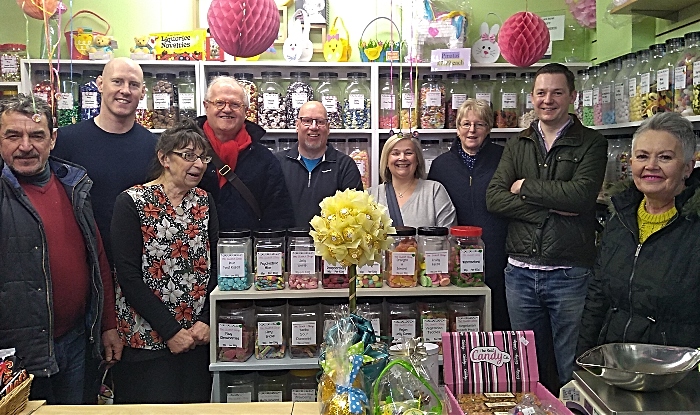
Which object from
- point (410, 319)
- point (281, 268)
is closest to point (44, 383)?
point (281, 268)

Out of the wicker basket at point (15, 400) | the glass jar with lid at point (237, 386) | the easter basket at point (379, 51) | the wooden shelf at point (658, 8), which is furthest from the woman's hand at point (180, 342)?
the wooden shelf at point (658, 8)

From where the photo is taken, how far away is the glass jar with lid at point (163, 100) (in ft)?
11.2

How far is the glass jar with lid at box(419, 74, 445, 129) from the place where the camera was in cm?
365

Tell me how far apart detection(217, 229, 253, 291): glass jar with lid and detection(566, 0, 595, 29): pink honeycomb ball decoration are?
2.76 meters

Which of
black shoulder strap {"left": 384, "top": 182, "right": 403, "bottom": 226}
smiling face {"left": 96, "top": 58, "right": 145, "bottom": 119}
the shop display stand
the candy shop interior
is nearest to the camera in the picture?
the candy shop interior

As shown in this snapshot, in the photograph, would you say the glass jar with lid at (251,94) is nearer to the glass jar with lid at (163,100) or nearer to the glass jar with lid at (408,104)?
the glass jar with lid at (163,100)

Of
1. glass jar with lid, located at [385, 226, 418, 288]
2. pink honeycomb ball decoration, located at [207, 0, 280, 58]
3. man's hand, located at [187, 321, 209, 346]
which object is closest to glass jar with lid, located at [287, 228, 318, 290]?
glass jar with lid, located at [385, 226, 418, 288]

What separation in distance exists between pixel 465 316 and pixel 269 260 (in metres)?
0.78

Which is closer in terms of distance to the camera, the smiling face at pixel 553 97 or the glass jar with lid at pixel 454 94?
the smiling face at pixel 553 97

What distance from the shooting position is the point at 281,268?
222 centimetres

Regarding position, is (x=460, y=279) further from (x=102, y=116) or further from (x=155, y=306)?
(x=102, y=116)

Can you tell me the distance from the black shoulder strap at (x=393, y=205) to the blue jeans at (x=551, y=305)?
571 mm

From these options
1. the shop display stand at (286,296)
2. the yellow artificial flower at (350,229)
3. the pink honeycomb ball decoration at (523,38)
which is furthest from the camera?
the pink honeycomb ball decoration at (523,38)

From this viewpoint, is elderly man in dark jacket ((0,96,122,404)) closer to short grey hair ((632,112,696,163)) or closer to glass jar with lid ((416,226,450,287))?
glass jar with lid ((416,226,450,287))
